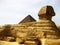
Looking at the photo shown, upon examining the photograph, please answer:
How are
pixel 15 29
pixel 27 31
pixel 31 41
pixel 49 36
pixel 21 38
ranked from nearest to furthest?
pixel 31 41
pixel 49 36
pixel 21 38
pixel 27 31
pixel 15 29

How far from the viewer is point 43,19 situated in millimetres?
19828

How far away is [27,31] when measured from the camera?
19.4m

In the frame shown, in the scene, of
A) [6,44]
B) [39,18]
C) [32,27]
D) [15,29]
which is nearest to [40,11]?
[39,18]

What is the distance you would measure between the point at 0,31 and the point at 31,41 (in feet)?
28.6

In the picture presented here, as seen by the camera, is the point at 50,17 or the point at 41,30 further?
the point at 50,17

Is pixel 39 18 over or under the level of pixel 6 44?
over

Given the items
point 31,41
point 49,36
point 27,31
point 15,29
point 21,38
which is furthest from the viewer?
point 15,29

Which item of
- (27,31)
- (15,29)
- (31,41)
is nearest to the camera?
(31,41)

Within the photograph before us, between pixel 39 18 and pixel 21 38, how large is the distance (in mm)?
3362

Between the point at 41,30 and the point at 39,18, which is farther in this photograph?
the point at 39,18

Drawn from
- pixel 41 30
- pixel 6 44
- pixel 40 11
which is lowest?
pixel 6 44

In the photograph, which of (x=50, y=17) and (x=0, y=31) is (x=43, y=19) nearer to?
(x=50, y=17)

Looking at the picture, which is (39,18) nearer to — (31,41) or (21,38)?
(21,38)

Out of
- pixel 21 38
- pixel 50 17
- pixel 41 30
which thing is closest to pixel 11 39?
pixel 21 38
